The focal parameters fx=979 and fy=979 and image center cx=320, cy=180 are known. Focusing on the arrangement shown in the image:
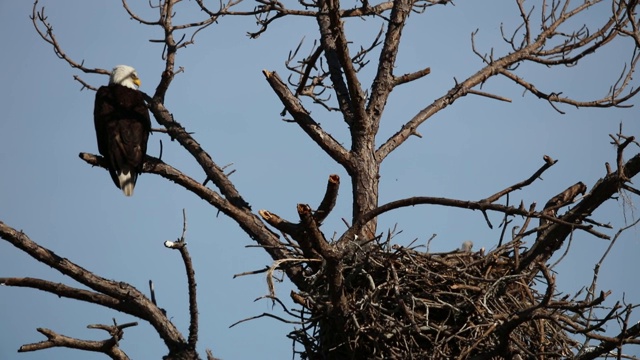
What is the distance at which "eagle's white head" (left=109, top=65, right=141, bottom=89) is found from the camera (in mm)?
10508

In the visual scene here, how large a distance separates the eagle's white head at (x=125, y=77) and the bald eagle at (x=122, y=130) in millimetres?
730

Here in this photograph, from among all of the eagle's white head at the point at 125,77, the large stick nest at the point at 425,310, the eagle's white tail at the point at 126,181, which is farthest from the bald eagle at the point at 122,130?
the large stick nest at the point at 425,310

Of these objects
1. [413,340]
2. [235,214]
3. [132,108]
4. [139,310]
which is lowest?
[413,340]

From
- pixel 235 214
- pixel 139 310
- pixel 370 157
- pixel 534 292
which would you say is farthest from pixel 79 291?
pixel 534 292

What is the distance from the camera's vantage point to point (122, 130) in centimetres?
912

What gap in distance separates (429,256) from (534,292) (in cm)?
90

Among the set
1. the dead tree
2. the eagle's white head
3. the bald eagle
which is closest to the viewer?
the dead tree

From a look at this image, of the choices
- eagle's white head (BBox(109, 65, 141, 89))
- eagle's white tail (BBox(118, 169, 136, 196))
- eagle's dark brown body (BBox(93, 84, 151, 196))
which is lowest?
eagle's white tail (BBox(118, 169, 136, 196))

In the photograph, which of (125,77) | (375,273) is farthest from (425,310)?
(125,77)

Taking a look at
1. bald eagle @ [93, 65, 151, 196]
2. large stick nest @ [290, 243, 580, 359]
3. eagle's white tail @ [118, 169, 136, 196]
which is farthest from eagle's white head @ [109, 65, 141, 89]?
large stick nest @ [290, 243, 580, 359]

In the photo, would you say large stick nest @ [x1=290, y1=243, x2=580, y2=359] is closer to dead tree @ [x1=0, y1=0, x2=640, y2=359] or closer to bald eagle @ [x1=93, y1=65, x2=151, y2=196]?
dead tree @ [x1=0, y1=0, x2=640, y2=359]

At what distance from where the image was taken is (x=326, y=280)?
6.47 meters

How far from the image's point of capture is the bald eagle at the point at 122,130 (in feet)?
29.4

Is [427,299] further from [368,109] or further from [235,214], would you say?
[368,109]
